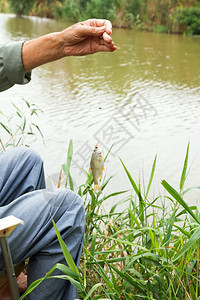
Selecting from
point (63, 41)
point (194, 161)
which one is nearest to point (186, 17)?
point (194, 161)

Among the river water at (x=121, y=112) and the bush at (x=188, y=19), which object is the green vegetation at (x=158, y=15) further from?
the river water at (x=121, y=112)

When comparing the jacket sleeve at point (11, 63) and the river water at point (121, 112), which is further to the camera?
the river water at point (121, 112)

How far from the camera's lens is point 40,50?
4.81 feet

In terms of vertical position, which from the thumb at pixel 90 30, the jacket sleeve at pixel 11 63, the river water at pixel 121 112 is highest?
the thumb at pixel 90 30

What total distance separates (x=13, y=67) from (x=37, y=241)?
58 cm

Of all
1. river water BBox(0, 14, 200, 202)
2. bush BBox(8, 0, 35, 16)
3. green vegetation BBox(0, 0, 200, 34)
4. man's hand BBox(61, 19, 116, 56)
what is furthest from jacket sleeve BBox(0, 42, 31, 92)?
bush BBox(8, 0, 35, 16)

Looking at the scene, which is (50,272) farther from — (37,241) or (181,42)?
(181,42)

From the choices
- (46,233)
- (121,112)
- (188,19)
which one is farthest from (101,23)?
(188,19)

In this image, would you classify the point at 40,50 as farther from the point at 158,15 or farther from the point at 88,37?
the point at 158,15

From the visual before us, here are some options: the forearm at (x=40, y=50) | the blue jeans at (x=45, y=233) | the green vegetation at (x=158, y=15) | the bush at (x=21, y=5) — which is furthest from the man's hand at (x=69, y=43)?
the bush at (x=21, y=5)

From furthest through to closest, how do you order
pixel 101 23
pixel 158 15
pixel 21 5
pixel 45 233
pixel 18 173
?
pixel 21 5 < pixel 158 15 < pixel 101 23 < pixel 18 173 < pixel 45 233

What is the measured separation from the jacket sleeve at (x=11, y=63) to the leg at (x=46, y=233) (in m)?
0.44

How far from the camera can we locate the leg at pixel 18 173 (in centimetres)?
138

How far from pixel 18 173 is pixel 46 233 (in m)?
0.26
